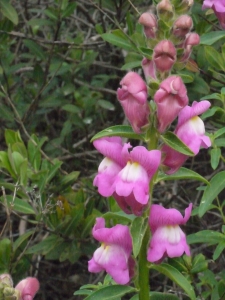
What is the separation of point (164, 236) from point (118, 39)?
1.14 meters

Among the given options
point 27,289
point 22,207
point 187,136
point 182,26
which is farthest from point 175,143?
point 22,207

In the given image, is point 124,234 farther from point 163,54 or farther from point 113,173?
point 163,54

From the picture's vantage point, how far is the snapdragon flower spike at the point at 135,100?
4.91ft

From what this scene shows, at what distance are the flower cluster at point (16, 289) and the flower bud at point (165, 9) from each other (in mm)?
747

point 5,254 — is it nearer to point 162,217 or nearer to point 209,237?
point 209,237

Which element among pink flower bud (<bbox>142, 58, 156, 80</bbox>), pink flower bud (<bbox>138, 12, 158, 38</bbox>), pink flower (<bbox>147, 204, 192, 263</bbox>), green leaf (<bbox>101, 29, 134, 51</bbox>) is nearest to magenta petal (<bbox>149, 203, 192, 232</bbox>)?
pink flower (<bbox>147, 204, 192, 263</bbox>)

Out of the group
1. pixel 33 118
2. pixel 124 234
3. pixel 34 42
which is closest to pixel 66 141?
pixel 33 118

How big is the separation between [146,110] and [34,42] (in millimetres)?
1824

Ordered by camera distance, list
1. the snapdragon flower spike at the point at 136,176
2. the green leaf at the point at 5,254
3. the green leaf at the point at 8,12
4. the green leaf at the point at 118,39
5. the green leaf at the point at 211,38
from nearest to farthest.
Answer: the snapdragon flower spike at the point at 136,176, the green leaf at the point at 211,38, the green leaf at the point at 5,254, the green leaf at the point at 118,39, the green leaf at the point at 8,12

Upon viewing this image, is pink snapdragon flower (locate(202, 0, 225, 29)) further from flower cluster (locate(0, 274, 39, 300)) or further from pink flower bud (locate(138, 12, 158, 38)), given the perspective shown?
flower cluster (locate(0, 274, 39, 300))

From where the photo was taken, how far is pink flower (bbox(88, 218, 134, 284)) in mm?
1567

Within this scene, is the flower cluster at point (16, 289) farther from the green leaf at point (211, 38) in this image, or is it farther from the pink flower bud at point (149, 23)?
the green leaf at point (211, 38)

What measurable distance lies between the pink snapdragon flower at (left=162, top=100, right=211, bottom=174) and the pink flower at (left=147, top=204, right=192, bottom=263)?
115 millimetres

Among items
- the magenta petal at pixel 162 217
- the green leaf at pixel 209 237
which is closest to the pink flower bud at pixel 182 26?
the magenta petal at pixel 162 217
